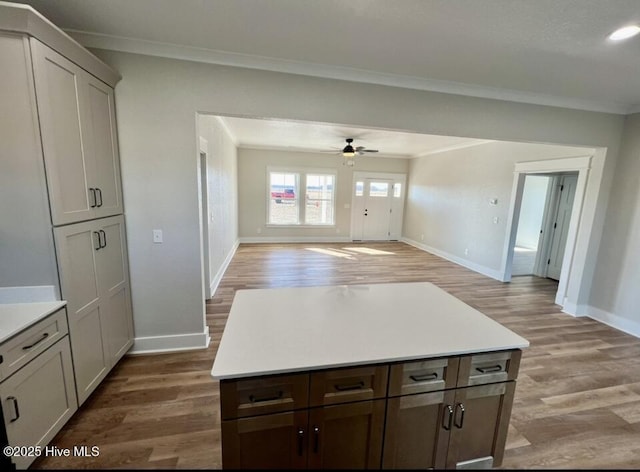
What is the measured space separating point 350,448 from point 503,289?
4570 mm

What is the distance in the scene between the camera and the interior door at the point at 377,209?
8391 mm

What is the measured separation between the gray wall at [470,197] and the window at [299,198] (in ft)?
8.58

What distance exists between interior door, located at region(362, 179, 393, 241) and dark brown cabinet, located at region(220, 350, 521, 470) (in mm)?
7240

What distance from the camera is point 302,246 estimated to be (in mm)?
7562

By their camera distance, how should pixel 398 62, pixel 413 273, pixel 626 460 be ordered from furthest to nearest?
pixel 413 273
pixel 398 62
pixel 626 460

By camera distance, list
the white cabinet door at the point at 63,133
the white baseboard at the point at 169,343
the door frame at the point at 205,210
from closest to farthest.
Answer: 1. the white cabinet door at the point at 63,133
2. the white baseboard at the point at 169,343
3. the door frame at the point at 205,210

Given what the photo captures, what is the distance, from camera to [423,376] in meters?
1.29

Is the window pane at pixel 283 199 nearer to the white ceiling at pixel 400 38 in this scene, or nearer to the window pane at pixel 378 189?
the window pane at pixel 378 189

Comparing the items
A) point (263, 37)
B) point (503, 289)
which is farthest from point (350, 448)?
point (503, 289)

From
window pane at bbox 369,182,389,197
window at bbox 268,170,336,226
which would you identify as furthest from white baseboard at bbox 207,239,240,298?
window pane at bbox 369,182,389,197

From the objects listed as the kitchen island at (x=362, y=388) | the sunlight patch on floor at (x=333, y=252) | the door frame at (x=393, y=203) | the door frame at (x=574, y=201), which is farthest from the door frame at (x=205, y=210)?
the door frame at (x=393, y=203)

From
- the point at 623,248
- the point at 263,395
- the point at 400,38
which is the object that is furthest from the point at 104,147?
the point at 623,248

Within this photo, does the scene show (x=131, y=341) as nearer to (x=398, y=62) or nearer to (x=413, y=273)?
(x=398, y=62)

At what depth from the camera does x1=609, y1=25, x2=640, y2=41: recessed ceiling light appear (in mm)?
1735
